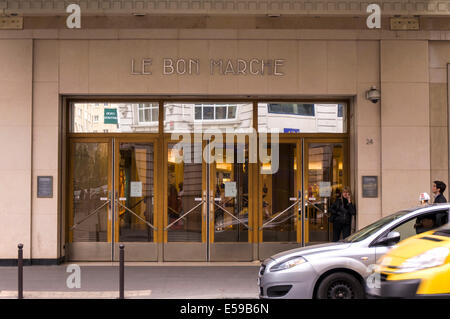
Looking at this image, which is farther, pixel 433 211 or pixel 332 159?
pixel 332 159

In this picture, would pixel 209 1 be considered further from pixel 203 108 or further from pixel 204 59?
pixel 203 108

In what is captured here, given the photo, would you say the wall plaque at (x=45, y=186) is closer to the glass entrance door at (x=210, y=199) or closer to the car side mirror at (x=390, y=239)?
the glass entrance door at (x=210, y=199)

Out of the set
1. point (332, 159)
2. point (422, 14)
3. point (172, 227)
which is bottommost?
point (172, 227)

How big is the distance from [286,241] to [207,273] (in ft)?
8.64

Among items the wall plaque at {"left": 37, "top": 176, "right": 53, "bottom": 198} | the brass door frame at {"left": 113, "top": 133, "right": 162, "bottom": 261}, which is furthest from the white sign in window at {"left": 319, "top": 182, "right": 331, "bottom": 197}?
the wall plaque at {"left": 37, "top": 176, "right": 53, "bottom": 198}

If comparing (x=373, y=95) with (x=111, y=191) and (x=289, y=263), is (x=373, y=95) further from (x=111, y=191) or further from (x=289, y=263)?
(x=111, y=191)

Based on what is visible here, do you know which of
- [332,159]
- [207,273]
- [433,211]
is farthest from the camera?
[332,159]

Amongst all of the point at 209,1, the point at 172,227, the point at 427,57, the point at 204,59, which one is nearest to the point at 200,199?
the point at 172,227

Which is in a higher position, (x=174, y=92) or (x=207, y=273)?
(x=174, y=92)

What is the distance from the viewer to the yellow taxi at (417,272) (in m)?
5.86

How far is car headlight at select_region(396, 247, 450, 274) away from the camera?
606 cm

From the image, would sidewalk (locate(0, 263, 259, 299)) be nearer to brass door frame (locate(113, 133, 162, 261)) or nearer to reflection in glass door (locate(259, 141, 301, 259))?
brass door frame (locate(113, 133, 162, 261))

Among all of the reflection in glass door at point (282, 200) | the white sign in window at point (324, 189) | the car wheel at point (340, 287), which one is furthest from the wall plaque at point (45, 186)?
the car wheel at point (340, 287)
